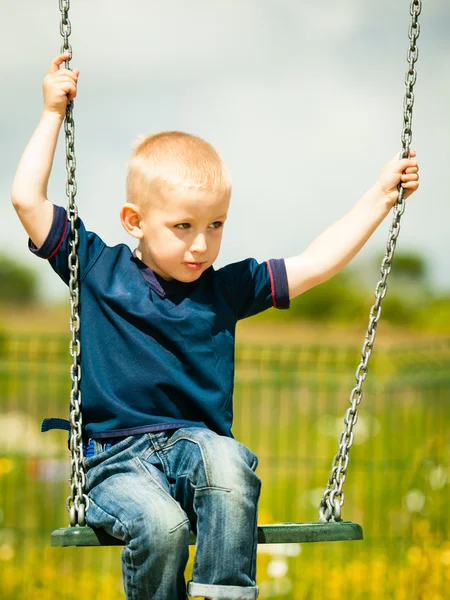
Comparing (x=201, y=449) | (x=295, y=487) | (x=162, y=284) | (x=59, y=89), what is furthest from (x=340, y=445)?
(x=295, y=487)

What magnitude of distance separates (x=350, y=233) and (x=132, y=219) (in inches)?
28.5

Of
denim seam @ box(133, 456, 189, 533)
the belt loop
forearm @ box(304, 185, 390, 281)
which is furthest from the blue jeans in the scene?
forearm @ box(304, 185, 390, 281)

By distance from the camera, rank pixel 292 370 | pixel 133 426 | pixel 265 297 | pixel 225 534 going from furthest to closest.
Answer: pixel 292 370 < pixel 265 297 < pixel 133 426 < pixel 225 534

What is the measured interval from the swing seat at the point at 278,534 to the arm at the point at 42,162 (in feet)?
2.79

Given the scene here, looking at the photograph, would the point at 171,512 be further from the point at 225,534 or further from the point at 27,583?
the point at 27,583

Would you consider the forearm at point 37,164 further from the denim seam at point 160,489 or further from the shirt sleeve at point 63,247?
the denim seam at point 160,489

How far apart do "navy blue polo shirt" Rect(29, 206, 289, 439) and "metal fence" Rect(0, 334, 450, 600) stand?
9.19ft

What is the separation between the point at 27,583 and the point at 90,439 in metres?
3.29

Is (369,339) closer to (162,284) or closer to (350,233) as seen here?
(350,233)

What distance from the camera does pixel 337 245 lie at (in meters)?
2.85

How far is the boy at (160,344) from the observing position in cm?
234

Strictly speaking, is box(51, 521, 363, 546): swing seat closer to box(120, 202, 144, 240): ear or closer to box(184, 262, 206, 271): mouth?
box(184, 262, 206, 271): mouth

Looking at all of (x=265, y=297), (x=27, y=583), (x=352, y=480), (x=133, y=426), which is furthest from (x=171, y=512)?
(x=352, y=480)

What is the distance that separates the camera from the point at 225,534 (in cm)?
229
